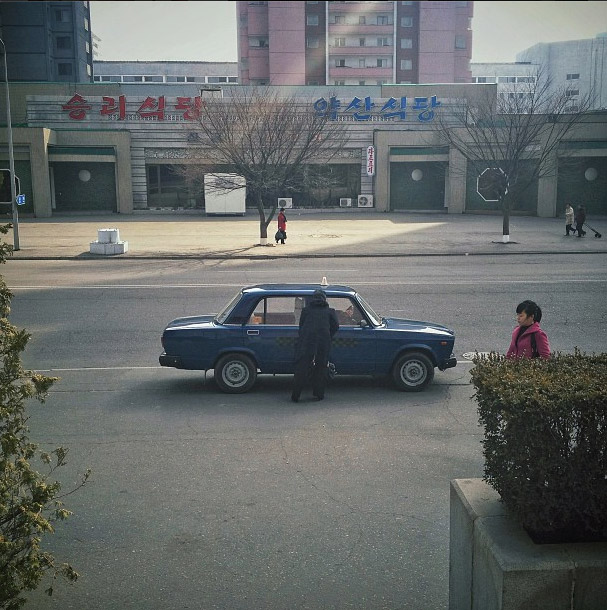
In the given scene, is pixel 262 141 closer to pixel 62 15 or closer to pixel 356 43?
pixel 62 15

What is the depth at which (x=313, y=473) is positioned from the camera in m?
7.85

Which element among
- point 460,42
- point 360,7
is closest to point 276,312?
point 360,7

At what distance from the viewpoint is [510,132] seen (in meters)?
32.3

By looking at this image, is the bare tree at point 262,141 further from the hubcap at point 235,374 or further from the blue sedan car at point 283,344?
the hubcap at point 235,374

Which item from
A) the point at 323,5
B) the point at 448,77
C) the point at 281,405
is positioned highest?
the point at 323,5

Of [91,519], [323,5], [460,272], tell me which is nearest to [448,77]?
[323,5]

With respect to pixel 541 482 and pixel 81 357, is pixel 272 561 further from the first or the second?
pixel 81 357

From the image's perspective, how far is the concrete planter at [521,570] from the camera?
408 centimetres

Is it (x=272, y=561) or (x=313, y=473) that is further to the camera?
(x=313, y=473)

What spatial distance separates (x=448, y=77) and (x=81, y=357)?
3267 inches

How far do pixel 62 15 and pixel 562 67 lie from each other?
221 feet

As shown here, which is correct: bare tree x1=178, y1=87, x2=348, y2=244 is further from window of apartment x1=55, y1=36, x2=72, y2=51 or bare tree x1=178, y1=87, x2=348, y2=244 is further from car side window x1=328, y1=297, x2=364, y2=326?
window of apartment x1=55, y1=36, x2=72, y2=51

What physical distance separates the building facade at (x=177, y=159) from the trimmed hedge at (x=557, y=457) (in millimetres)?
42822

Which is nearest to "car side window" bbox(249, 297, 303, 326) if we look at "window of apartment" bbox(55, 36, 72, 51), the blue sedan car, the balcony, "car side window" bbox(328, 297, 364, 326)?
the blue sedan car
